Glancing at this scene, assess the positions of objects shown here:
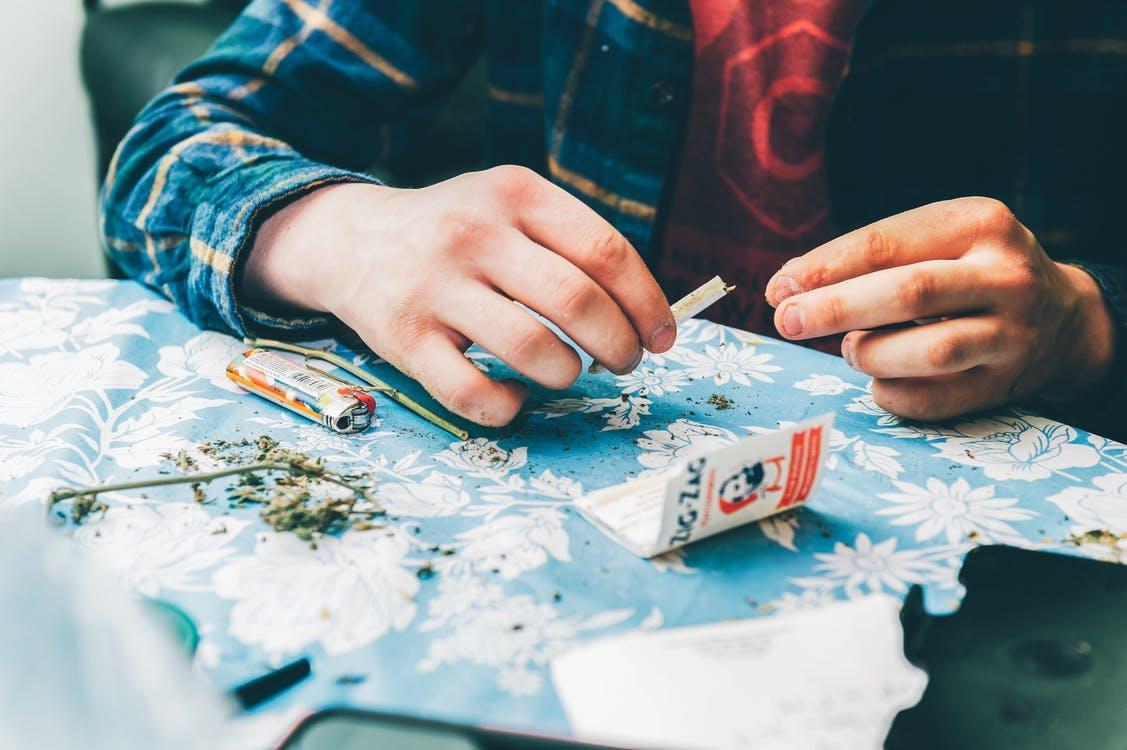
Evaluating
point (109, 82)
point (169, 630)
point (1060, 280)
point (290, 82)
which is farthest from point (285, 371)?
point (109, 82)

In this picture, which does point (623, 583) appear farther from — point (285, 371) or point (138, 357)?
point (138, 357)

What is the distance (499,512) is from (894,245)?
1.11ft

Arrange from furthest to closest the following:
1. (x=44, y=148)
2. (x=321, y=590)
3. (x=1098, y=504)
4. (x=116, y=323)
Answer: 1. (x=44, y=148)
2. (x=116, y=323)
3. (x=1098, y=504)
4. (x=321, y=590)

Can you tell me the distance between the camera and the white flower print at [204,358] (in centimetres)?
67

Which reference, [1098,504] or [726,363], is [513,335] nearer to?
[726,363]

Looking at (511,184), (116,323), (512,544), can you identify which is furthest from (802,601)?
(116,323)

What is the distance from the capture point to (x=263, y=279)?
2.46 ft

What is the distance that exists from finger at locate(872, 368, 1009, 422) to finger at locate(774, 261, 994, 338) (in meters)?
0.05

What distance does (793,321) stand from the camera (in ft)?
1.96

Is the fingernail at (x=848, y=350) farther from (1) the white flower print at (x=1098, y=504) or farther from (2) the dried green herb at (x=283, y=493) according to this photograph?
(2) the dried green herb at (x=283, y=493)

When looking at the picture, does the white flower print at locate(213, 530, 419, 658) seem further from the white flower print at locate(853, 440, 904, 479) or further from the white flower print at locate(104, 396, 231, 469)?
the white flower print at locate(853, 440, 904, 479)

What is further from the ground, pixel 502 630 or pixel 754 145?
pixel 754 145

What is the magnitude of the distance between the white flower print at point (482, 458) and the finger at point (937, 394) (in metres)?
0.27

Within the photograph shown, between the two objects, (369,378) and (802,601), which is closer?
(802,601)
